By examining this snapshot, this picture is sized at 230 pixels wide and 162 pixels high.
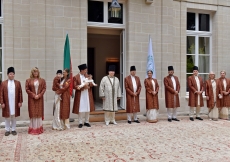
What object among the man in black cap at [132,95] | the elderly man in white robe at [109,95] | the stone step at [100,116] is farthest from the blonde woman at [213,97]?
the elderly man in white robe at [109,95]

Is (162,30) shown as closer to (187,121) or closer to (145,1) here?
(145,1)

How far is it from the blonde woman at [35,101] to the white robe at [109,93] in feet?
5.82

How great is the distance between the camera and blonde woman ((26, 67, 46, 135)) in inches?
223

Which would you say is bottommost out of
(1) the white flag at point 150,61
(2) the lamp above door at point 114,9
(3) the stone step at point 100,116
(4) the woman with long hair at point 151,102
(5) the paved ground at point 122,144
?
(5) the paved ground at point 122,144

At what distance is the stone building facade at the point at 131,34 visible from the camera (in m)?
6.87

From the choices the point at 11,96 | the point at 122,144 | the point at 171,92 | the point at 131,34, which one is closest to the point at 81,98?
the point at 11,96

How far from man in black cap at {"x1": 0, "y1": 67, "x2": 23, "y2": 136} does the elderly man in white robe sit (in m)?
2.27

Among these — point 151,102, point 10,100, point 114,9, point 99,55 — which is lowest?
point 151,102

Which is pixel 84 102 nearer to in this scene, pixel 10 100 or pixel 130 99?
pixel 130 99

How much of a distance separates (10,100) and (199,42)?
7.18 metres

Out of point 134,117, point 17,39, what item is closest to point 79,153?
point 134,117

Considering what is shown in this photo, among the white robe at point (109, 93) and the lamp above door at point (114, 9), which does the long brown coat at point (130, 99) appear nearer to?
the white robe at point (109, 93)

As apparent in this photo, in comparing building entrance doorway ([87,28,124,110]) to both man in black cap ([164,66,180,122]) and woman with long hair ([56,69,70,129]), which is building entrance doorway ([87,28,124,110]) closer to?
man in black cap ([164,66,180,122])

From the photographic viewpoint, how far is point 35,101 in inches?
225
